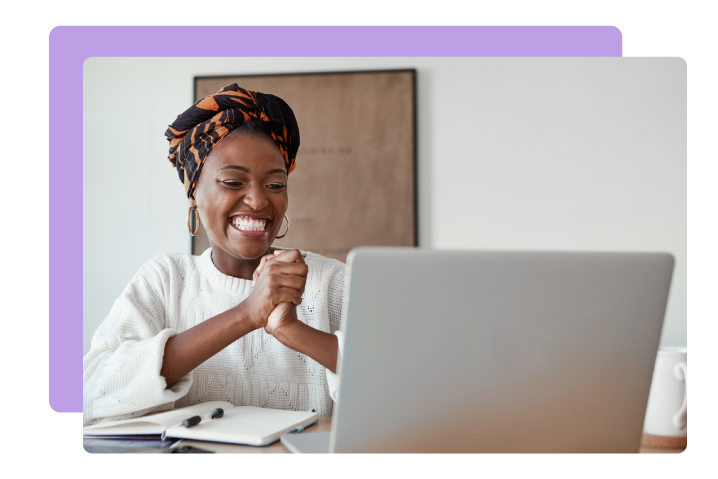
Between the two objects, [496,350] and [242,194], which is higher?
[242,194]

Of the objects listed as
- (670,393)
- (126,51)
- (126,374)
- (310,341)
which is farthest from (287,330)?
(126,51)

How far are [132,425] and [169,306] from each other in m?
0.55

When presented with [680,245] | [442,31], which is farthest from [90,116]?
[680,245]

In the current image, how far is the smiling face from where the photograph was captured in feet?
4.41

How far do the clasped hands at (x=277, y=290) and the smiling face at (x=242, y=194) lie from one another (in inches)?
12.0

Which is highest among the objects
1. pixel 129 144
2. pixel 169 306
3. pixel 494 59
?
pixel 494 59

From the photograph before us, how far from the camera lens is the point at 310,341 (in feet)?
3.77

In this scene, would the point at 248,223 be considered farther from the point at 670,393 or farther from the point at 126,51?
the point at 670,393

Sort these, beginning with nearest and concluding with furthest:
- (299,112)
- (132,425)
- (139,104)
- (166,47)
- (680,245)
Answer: (132,425) < (166,47) < (680,245) < (139,104) < (299,112)

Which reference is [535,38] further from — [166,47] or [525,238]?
[166,47]

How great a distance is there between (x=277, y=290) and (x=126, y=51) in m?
0.69

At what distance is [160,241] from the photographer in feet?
5.33

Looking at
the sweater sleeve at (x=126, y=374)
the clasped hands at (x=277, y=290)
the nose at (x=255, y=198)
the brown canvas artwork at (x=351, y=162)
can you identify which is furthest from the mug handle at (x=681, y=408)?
the brown canvas artwork at (x=351, y=162)

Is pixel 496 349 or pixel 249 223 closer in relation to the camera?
pixel 496 349
